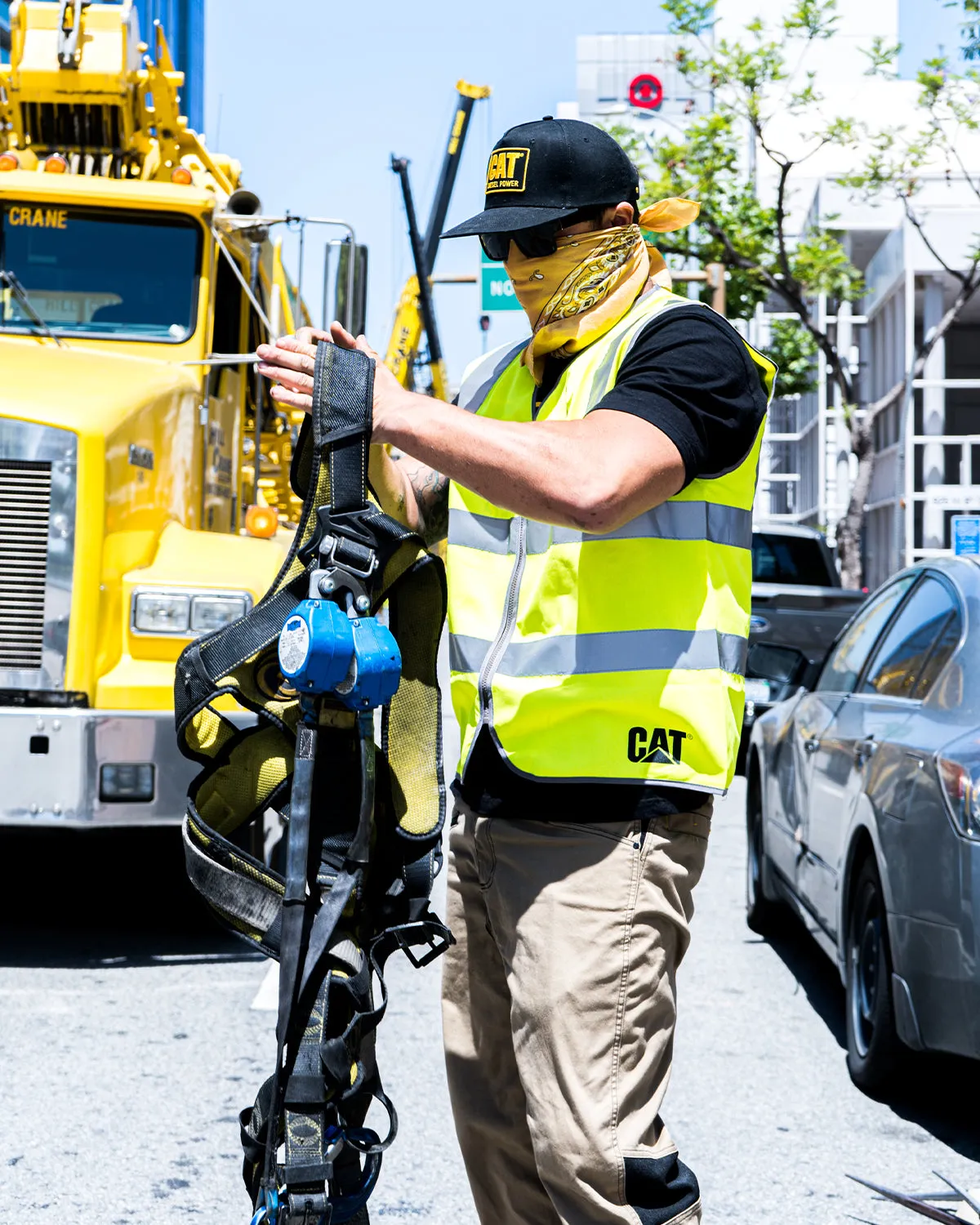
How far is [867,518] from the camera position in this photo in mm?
37156

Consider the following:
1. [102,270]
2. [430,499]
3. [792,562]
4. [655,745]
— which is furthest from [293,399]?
[792,562]

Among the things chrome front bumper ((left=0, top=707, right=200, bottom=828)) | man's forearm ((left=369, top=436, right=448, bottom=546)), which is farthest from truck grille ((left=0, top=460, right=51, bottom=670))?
man's forearm ((left=369, top=436, right=448, bottom=546))

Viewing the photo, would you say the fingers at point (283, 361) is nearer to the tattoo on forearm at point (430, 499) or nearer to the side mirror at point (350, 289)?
the tattoo on forearm at point (430, 499)

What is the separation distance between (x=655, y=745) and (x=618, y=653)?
0.50 ft

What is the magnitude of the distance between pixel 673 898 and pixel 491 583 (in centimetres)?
58

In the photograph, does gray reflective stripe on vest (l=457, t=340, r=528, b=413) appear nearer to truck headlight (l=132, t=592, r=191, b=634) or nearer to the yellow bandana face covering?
the yellow bandana face covering

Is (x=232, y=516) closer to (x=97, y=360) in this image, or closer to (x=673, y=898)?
(x=97, y=360)

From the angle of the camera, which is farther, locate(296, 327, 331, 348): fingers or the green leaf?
the green leaf

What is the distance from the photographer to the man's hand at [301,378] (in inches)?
94.3

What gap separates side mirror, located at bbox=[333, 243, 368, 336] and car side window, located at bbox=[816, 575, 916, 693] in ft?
7.23

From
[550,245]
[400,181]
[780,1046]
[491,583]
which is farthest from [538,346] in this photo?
[400,181]

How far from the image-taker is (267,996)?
585 centimetres

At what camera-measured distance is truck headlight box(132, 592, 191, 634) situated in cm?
610

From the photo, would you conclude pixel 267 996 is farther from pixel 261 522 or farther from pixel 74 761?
pixel 261 522
